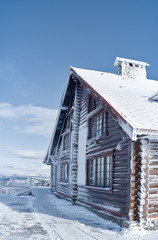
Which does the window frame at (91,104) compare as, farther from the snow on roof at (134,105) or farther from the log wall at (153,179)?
the log wall at (153,179)

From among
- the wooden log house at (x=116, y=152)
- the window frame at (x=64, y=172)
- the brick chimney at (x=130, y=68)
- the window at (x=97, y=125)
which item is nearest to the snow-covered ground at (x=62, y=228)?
the wooden log house at (x=116, y=152)

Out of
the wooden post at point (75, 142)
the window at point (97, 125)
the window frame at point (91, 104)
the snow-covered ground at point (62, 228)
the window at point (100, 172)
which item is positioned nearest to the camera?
the snow-covered ground at point (62, 228)

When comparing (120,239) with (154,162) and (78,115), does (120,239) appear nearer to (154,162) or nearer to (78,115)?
(154,162)

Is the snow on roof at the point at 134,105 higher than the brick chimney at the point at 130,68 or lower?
lower

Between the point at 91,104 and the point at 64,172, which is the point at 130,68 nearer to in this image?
the point at 91,104

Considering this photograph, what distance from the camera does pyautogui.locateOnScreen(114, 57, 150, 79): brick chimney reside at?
743 inches

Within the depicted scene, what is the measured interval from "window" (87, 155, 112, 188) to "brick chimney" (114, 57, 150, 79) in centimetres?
848

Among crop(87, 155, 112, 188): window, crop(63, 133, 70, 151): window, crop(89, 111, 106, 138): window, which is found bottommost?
crop(87, 155, 112, 188): window

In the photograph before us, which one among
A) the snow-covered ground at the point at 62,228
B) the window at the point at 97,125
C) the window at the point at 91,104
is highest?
the window at the point at 91,104

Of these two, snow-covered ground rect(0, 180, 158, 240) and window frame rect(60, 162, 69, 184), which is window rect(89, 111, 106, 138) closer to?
snow-covered ground rect(0, 180, 158, 240)

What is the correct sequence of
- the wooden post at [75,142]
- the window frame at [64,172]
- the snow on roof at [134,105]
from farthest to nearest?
the window frame at [64,172]
the wooden post at [75,142]
the snow on roof at [134,105]

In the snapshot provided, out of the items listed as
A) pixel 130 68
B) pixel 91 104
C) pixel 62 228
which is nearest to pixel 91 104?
pixel 91 104

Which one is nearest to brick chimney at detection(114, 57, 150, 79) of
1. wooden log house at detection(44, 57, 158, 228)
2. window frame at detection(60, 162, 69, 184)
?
wooden log house at detection(44, 57, 158, 228)

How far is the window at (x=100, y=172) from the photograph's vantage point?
1095 cm
